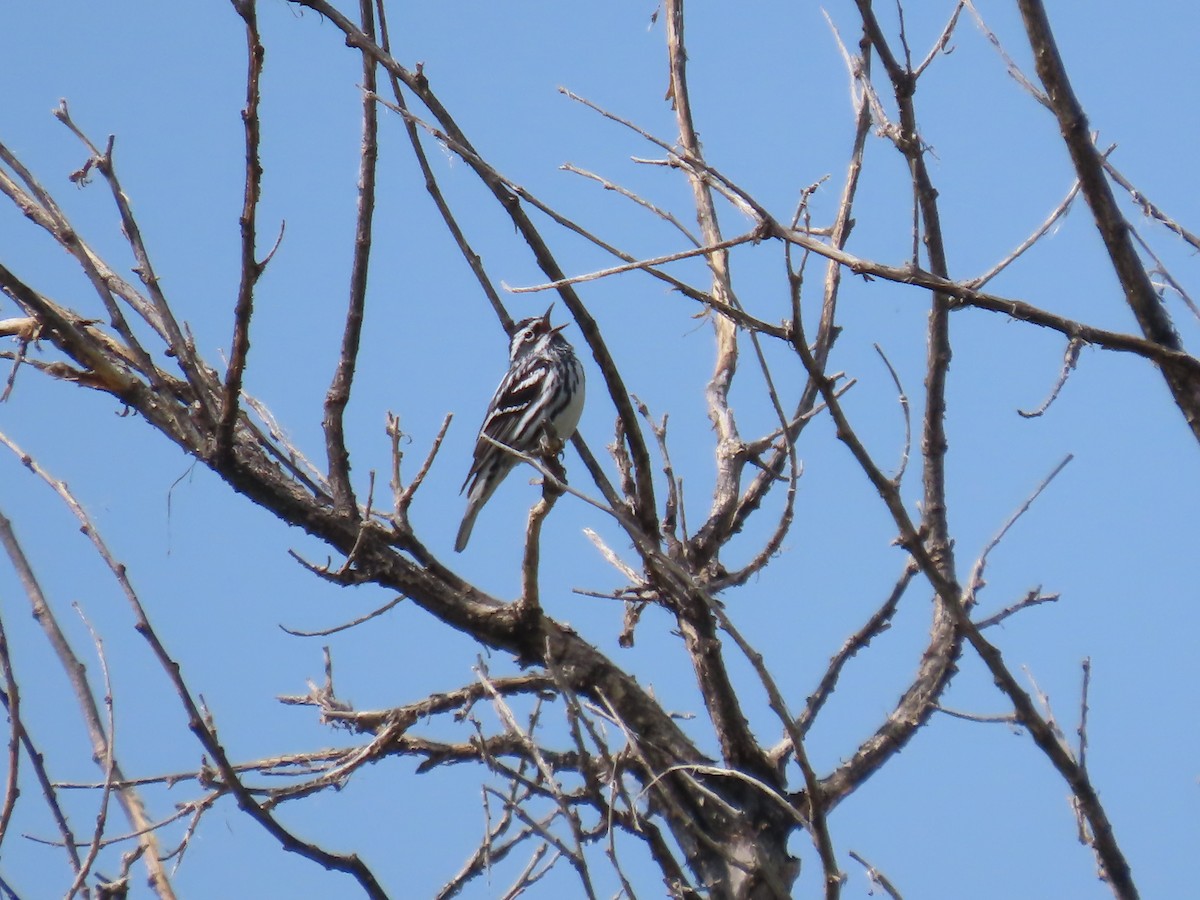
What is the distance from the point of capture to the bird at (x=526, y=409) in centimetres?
793

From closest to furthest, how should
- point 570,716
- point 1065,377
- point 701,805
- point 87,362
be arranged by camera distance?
point 570,716 < point 1065,377 < point 87,362 < point 701,805

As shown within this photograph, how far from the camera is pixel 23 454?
10.1ft

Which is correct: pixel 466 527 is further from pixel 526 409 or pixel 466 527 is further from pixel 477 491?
pixel 526 409

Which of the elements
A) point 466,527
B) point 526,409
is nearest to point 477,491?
point 466,527

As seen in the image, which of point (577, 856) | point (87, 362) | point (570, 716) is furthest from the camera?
point (87, 362)

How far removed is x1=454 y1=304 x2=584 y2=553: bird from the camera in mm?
7926

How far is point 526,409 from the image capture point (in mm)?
8422

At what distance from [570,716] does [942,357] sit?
1.74 metres

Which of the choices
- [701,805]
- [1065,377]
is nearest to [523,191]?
[1065,377]

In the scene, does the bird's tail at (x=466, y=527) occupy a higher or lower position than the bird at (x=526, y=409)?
lower

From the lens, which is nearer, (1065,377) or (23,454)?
(1065,377)

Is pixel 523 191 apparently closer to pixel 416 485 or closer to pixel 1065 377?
pixel 1065 377

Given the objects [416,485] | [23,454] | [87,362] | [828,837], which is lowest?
[828,837]

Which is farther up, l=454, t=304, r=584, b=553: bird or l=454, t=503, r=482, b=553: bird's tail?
l=454, t=304, r=584, b=553: bird
